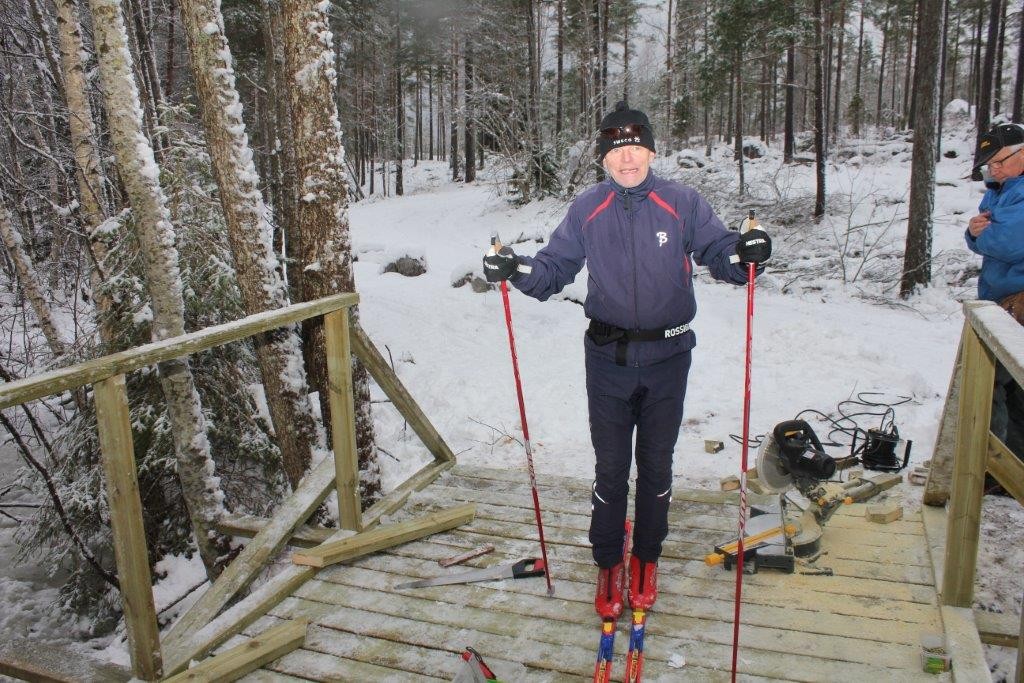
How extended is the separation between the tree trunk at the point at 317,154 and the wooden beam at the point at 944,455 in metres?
3.93

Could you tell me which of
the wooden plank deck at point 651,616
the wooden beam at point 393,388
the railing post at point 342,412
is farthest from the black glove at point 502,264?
the wooden plank deck at point 651,616

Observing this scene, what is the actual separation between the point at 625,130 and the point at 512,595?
2.26m

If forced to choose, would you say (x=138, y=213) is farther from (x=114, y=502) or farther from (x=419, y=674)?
(x=419, y=674)

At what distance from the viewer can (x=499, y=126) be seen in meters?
18.7

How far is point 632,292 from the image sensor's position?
2791mm

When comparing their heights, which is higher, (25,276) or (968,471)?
(25,276)

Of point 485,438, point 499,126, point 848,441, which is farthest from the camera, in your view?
point 499,126

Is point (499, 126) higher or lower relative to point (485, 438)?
higher

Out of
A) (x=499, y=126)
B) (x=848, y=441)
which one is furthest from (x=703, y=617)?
(x=499, y=126)

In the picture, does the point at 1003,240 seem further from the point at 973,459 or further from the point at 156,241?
the point at 156,241

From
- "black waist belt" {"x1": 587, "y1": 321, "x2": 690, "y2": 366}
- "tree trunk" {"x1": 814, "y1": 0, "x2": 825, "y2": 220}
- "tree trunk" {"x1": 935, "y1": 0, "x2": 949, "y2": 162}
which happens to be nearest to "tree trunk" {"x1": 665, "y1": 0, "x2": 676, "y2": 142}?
"tree trunk" {"x1": 935, "y1": 0, "x2": 949, "y2": 162}

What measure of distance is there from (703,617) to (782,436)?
1.03m

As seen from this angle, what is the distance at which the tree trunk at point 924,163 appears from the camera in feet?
34.8

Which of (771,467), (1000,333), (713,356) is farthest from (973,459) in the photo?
(713,356)
